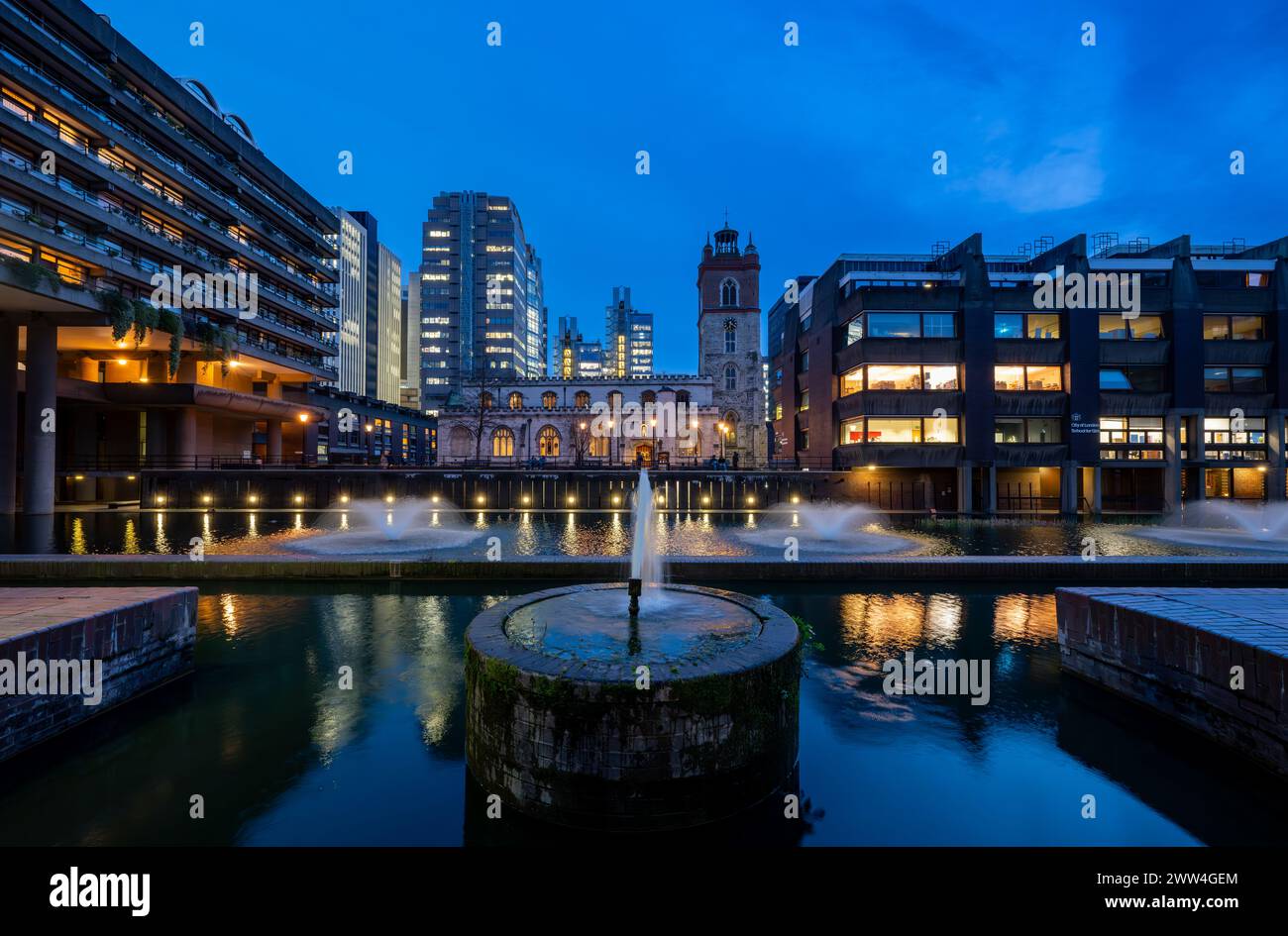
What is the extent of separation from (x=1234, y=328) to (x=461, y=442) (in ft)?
242

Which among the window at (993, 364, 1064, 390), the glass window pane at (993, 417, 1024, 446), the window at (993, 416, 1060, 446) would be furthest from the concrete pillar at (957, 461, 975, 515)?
the window at (993, 364, 1064, 390)

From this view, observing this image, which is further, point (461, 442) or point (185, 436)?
point (461, 442)

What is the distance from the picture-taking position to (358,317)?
13762cm

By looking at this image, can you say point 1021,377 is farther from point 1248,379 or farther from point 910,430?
point 1248,379

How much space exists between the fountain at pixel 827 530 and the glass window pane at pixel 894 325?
12635mm

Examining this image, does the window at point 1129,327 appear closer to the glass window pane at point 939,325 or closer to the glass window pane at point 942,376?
the glass window pane at point 939,325

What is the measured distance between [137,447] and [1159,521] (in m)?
72.0

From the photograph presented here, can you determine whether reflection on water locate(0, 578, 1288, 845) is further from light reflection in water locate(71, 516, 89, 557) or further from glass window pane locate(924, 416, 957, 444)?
glass window pane locate(924, 416, 957, 444)

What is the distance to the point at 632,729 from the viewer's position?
500cm

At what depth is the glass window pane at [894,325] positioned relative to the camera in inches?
Result: 1543

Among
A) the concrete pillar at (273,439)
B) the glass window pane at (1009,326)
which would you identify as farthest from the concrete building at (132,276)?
the glass window pane at (1009,326)

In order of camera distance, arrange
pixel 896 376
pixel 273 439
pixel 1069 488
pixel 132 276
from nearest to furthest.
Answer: pixel 132 276 < pixel 1069 488 < pixel 896 376 < pixel 273 439

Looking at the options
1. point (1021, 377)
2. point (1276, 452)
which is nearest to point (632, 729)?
point (1021, 377)
